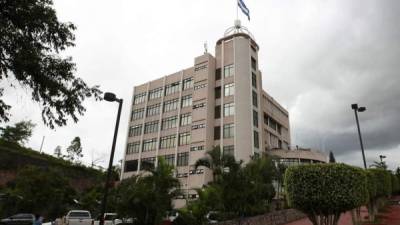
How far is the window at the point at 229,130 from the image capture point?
1718 inches

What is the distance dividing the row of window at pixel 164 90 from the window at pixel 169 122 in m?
4.63

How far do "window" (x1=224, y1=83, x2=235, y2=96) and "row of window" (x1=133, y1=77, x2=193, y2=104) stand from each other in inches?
293

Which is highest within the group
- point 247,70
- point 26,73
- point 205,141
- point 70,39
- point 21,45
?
point 247,70

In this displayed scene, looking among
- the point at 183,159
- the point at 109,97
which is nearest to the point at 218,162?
the point at 109,97

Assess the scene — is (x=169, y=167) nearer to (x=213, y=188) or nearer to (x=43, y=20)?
(x=213, y=188)

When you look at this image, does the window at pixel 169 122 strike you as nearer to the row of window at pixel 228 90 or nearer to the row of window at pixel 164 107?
the row of window at pixel 164 107

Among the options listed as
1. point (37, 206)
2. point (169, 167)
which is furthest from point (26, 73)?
point (37, 206)

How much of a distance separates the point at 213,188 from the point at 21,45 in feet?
52.0

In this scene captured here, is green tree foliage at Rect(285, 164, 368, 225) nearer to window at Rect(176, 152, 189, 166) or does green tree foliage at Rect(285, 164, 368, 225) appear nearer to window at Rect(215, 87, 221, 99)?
window at Rect(215, 87, 221, 99)

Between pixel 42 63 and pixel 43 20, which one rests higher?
pixel 43 20

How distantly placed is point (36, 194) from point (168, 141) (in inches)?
856

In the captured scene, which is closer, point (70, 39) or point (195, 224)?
point (70, 39)

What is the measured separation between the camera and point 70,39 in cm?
1053

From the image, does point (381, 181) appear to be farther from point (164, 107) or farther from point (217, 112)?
point (164, 107)
